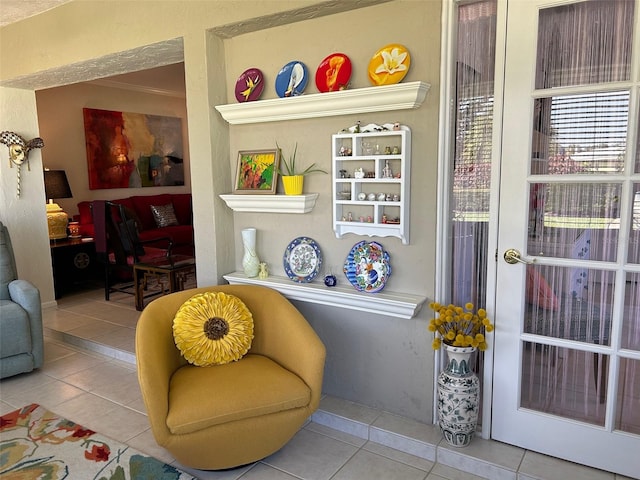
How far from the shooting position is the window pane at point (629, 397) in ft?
6.32

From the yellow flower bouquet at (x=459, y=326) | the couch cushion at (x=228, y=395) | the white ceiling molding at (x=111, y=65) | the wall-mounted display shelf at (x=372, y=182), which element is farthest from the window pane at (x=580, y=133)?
the white ceiling molding at (x=111, y=65)

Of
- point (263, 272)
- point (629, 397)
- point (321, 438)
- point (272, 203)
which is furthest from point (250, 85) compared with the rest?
point (629, 397)

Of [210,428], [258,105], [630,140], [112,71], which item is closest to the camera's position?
[630,140]

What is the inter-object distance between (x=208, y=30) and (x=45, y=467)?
2394 mm

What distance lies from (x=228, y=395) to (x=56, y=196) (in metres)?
4.08

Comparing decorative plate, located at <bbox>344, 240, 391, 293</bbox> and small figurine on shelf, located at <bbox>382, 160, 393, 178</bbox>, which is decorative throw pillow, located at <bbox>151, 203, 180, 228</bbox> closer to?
decorative plate, located at <bbox>344, 240, 391, 293</bbox>

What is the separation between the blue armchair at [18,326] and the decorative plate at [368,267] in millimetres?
2202

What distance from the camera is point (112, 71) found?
3.55 meters

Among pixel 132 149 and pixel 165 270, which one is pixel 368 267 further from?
pixel 132 149

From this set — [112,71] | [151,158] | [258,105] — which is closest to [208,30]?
[258,105]

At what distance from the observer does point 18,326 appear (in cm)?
305

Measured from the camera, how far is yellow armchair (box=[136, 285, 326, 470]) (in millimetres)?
1930

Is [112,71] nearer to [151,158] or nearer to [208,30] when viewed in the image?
[208,30]

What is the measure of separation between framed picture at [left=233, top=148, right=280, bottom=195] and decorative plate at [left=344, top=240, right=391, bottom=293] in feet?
2.03
